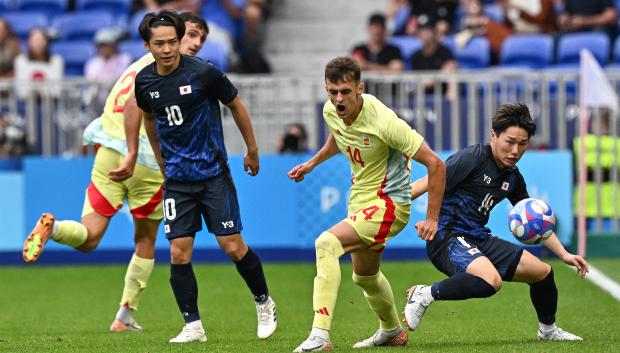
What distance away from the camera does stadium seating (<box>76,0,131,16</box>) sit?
21.8m

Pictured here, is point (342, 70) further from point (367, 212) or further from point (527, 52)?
point (527, 52)

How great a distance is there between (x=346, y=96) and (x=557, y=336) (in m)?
2.10

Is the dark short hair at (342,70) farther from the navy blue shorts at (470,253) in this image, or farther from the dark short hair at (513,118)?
the navy blue shorts at (470,253)

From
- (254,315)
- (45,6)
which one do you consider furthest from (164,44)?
(45,6)

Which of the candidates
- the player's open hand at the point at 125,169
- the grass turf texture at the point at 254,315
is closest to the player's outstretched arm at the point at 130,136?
the player's open hand at the point at 125,169

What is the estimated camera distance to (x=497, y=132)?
8.52 m

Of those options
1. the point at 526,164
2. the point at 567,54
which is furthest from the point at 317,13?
the point at 526,164

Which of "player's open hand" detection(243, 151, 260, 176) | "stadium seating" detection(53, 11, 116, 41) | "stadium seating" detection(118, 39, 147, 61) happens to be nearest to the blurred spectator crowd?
"stadium seating" detection(118, 39, 147, 61)

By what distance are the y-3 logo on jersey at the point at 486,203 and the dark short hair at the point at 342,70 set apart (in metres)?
1.22

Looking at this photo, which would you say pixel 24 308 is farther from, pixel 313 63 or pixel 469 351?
pixel 313 63

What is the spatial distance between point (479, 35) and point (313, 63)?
116 inches

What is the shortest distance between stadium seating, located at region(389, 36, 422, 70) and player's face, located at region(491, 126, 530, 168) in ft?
34.5

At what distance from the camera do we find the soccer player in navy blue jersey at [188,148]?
8914 mm

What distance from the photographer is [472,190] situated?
28.1 feet
